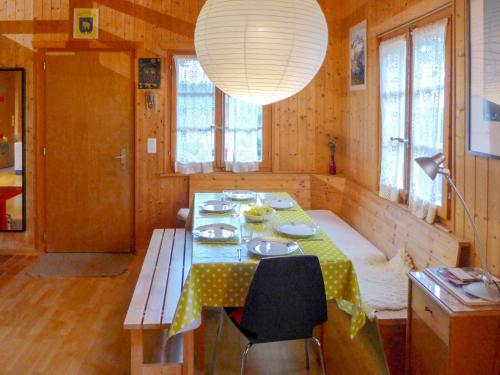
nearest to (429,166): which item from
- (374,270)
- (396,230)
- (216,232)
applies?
(216,232)

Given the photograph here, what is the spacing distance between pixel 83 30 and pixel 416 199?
360cm

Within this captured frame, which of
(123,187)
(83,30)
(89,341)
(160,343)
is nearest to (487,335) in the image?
(160,343)

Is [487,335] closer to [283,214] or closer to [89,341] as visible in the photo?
[283,214]

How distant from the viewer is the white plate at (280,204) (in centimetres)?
368

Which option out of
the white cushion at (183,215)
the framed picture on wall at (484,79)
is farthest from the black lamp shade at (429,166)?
the white cushion at (183,215)

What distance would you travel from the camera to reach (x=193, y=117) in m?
5.18

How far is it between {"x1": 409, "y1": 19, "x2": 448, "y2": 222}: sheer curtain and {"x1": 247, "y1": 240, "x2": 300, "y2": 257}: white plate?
1.10 metres

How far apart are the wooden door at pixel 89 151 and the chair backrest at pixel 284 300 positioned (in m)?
3.21

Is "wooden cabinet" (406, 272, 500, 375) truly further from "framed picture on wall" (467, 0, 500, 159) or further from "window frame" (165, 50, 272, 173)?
"window frame" (165, 50, 272, 173)

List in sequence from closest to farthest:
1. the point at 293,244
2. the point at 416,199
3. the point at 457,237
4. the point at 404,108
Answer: the point at 293,244, the point at 457,237, the point at 416,199, the point at 404,108

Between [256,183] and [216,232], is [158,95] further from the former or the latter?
[216,232]

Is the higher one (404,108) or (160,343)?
(404,108)

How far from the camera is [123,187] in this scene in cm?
527

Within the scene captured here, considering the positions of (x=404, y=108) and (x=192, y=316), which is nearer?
(x=192, y=316)
